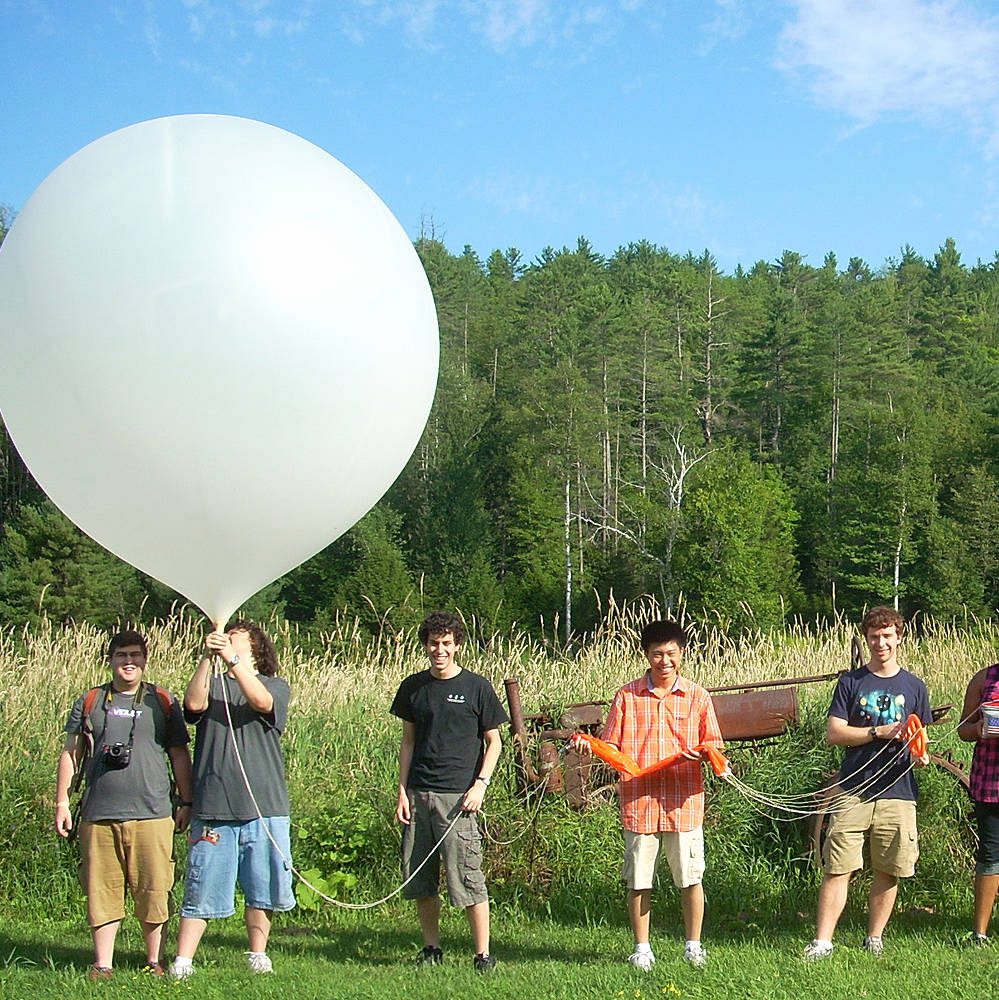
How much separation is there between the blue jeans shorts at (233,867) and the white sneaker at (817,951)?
2078 millimetres

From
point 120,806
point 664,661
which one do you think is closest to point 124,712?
point 120,806

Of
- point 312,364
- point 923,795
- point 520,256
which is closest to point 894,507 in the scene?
point 520,256

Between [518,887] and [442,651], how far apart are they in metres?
1.70

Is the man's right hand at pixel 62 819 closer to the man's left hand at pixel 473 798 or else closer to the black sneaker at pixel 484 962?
the man's left hand at pixel 473 798

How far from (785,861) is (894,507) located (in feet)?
136

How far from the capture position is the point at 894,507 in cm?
4462

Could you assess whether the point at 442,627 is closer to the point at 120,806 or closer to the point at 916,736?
the point at 120,806

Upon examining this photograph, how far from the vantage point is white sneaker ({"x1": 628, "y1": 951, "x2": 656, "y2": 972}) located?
4.32 m

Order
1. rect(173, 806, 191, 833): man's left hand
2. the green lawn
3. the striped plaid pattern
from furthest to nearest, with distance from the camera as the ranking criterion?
the striped plaid pattern → rect(173, 806, 191, 833): man's left hand → the green lawn

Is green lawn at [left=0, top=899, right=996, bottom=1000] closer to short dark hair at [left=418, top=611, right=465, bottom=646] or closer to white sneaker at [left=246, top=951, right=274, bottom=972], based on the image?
white sneaker at [left=246, top=951, right=274, bottom=972]

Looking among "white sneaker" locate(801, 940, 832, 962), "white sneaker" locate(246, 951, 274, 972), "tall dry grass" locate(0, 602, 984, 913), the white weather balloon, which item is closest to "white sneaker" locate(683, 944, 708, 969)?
"white sneaker" locate(801, 940, 832, 962)

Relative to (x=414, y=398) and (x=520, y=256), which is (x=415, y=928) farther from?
(x=520, y=256)

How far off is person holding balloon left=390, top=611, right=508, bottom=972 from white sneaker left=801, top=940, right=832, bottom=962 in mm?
1268

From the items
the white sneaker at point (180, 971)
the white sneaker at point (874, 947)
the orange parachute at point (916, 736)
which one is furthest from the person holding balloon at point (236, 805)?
the orange parachute at point (916, 736)
